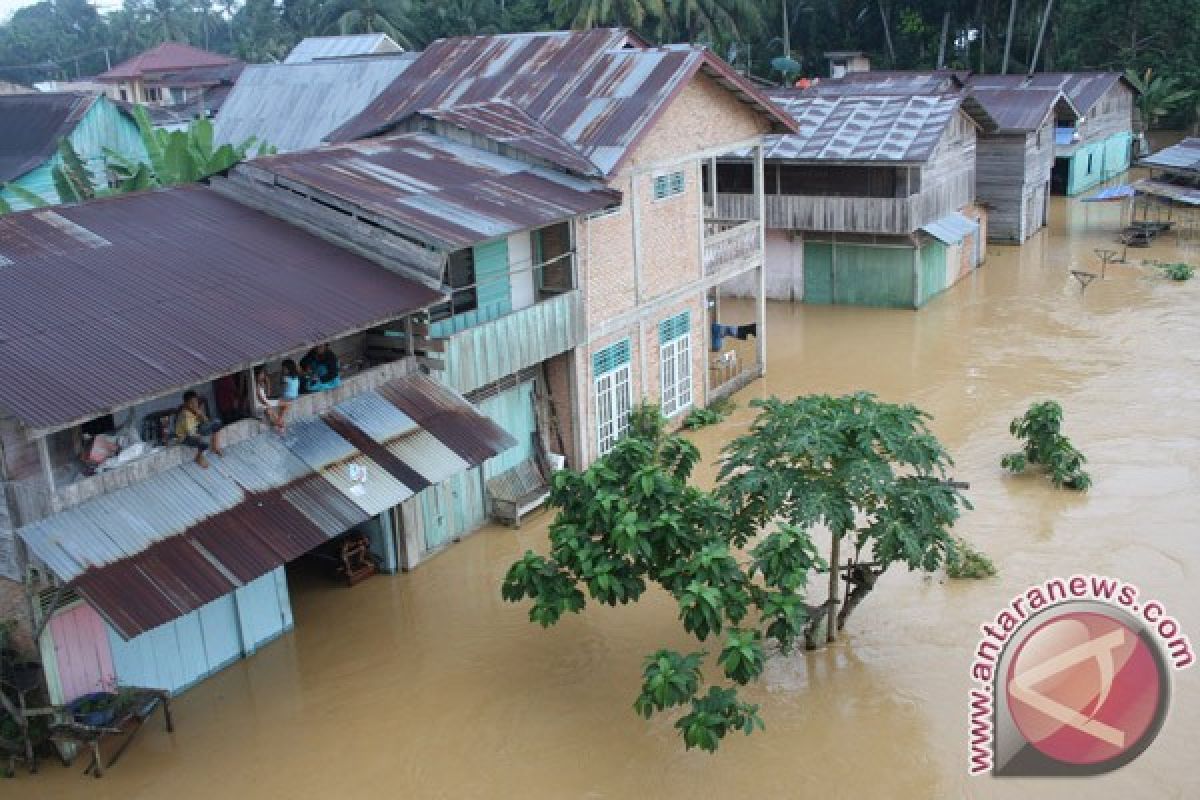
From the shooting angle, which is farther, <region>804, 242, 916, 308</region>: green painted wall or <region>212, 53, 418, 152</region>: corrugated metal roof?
<region>804, 242, 916, 308</region>: green painted wall

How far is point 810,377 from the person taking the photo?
2566cm

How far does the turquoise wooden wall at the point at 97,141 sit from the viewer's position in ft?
101

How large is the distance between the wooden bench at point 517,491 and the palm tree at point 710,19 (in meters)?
39.7

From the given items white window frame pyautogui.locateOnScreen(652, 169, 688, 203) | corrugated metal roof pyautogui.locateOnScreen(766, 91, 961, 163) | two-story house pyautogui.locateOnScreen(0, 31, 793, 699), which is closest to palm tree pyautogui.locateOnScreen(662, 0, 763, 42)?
corrugated metal roof pyautogui.locateOnScreen(766, 91, 961, 163)

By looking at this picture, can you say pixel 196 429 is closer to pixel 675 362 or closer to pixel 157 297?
pixel 157 297

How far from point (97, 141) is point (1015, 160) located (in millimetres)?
27710

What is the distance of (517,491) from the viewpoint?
62.5 ft

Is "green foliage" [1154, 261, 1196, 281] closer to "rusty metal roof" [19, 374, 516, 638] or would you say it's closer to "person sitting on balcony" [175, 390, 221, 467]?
"rusty metal roof" [19, 374, 516, 638]

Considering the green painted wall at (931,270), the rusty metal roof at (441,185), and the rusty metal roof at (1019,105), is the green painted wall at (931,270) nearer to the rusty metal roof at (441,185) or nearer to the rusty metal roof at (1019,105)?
the rusty metal roof at (1019,105)

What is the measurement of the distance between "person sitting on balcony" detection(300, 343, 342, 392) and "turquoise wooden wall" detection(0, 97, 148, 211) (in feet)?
62.3

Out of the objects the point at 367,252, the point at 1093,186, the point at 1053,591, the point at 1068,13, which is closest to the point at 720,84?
the point at 367,252

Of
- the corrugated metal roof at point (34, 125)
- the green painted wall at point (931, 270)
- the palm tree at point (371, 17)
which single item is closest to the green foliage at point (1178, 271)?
the green painted wall at point (931, 270)

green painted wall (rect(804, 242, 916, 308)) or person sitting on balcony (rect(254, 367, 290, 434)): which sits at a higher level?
person sitting on balcony (rect(254, 367, 290, 434))

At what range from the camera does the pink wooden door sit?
12453 mm
